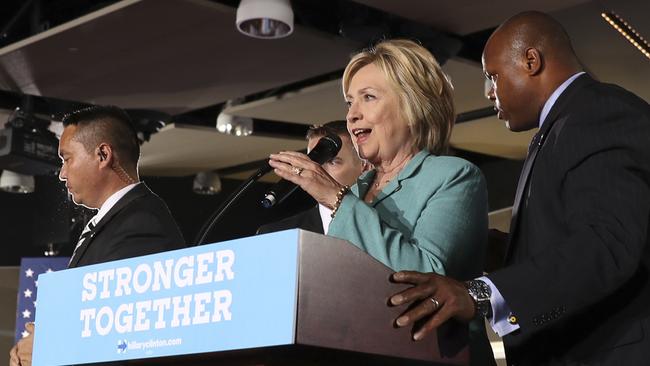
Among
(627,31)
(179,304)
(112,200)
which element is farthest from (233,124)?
(179,304)

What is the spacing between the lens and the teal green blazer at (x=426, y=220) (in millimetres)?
1667

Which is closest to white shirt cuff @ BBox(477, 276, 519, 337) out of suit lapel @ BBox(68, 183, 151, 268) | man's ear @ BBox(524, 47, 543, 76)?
man's ear @ BBox(524, 47, 543, 76)

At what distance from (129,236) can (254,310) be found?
130cm

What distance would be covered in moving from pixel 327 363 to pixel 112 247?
127cm

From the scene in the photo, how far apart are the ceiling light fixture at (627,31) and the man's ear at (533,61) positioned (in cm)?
412

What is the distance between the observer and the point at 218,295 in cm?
139

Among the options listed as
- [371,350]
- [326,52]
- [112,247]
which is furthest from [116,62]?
[371,350]

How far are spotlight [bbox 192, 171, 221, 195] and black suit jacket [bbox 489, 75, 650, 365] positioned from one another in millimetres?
8099

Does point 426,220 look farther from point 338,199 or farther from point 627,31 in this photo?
point 627,31

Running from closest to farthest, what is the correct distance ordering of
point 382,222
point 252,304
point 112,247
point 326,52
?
1. point 252,304
2. point 382,222
3. point 112,247
4. point 326,52

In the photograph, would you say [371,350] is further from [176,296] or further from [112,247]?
[112,247]

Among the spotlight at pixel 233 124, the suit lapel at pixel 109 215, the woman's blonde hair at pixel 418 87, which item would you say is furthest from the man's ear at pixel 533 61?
the spotlight at pixel 233 124

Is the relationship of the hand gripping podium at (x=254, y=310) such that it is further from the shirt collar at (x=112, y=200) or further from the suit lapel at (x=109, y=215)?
the shirt collar at (x=112, y=200)

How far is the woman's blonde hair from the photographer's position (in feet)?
6.51
